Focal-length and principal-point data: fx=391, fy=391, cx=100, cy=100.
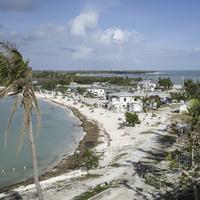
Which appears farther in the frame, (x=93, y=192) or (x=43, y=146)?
(x=43, y=146)

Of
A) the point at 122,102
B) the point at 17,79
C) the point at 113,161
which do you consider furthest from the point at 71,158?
the point at 122,102

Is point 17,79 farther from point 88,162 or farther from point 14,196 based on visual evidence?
point 88,162

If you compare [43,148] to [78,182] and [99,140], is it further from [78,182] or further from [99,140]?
[78,182]

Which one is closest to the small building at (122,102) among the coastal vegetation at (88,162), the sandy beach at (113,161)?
the sandy beach at (113,161)

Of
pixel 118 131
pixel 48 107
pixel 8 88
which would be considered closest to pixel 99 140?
pixel 118 131

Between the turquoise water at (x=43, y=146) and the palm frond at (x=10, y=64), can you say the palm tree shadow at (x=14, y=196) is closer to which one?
the turquoise water at (x=43, y=146)

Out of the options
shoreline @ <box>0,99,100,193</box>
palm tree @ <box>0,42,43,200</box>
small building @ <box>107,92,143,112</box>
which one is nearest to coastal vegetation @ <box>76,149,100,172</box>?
shoreline @ <box>0,99,100,193</box>

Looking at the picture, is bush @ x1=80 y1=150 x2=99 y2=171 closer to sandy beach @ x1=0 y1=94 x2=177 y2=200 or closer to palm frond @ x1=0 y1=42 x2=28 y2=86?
sandy beach @ x1=0 y1=94 x2=177 y2=200
